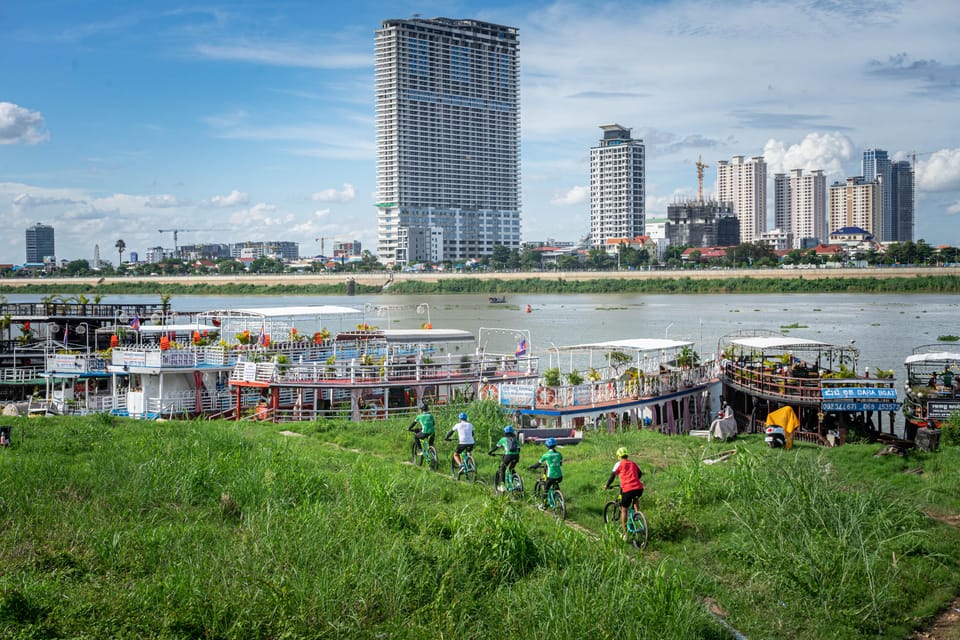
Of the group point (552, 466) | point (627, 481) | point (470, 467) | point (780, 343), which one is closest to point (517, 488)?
point (552, 466)

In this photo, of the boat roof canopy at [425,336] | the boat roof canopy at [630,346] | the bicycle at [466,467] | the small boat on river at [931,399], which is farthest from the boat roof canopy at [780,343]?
the bicycle at [466,467]

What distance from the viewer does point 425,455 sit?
2020 cm

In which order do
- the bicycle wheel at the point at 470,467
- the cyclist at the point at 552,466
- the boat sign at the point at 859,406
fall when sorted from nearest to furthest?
the cyclist at the point at 552,466 → the bicycle wheel at the point at 470,467 → the boat sign at the point at 859,406

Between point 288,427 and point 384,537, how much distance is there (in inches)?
531

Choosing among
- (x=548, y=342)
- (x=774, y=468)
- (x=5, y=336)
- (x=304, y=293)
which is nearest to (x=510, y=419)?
(x=774, y=468)

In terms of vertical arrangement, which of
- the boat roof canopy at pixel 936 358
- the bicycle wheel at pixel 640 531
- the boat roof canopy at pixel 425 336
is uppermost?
the boat roof canopy at pixel 425 336

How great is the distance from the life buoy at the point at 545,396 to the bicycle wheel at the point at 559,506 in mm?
11657

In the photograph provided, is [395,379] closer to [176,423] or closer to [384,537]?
[176,423]

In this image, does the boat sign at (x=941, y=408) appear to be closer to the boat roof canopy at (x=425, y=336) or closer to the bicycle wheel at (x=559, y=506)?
the bicycle wheel at (x=559, y=506)

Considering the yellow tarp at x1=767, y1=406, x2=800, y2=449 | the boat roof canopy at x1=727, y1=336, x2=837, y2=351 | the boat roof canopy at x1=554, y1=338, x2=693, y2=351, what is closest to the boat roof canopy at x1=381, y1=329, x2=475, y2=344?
the boat roof canopy at x1=554, y1=338, x2=693, y2=351

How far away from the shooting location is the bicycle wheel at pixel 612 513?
1490 cm

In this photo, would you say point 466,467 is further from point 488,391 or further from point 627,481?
point 488,391

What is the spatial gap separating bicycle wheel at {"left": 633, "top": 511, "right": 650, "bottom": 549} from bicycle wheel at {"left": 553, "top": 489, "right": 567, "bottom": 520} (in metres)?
1.65

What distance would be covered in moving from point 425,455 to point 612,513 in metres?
6.17
